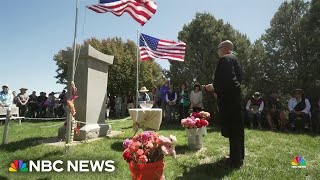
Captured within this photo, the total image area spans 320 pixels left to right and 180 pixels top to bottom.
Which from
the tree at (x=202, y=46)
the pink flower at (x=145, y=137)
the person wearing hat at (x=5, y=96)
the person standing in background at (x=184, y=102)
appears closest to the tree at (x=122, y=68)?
the tree at (x=202, y=46)

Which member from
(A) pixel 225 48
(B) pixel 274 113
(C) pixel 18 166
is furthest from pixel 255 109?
(C) pixel 18 166

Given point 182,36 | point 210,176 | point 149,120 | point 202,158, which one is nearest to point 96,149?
point 149,120

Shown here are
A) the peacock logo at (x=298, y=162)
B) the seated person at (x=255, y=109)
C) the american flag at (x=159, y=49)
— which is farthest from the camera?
the seated person at (x=255, y=109)

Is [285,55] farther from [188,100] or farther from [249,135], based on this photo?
[249,135]

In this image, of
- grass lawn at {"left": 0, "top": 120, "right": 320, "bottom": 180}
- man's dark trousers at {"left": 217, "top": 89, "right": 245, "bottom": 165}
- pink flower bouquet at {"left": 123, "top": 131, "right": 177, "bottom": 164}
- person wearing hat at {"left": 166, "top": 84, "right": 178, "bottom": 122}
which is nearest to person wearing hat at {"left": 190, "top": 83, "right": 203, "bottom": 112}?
person wearing hat at {"left": 166, "top": 84, "right": 178, "bottom": 122}

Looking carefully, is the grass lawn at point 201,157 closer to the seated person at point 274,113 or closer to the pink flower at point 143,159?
the pink flower at point 143,159

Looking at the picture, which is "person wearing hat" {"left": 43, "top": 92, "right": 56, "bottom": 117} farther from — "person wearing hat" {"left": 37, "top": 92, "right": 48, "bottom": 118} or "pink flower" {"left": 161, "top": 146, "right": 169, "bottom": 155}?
"pink flower" {"left": 161, "top": 146, "right": 169, "bottom": 155}

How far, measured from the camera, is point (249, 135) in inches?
372

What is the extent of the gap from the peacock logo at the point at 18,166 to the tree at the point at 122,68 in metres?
20.4

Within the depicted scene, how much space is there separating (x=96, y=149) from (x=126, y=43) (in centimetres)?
2781

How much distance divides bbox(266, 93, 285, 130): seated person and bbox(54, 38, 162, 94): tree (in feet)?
51.9

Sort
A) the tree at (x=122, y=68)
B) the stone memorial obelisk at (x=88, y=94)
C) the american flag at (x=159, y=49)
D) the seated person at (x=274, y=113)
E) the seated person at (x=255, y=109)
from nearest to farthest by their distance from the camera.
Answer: the stone memorial obelisk at (x=88, y=94) → the american flag at (x=159, y=49) → the seated person at (x=274, y=113) → the seated person at (x=255, y=109) → the tree at (x=122, y=68)

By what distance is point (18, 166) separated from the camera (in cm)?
551

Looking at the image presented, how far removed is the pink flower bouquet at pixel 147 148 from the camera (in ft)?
11.8
